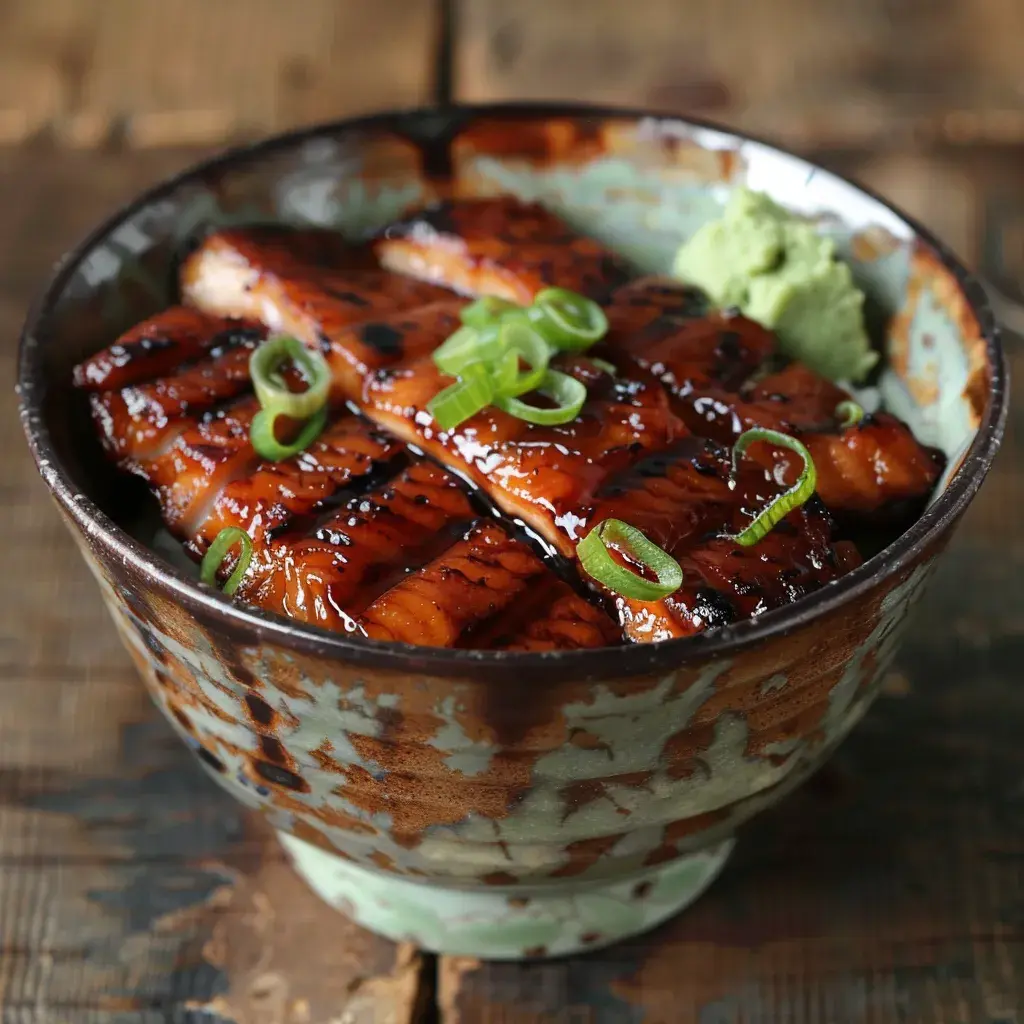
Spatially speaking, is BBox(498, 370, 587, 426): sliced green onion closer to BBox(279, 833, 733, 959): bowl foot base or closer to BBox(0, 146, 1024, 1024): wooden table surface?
BBox(279, 833, 733, 959): bowl foot base

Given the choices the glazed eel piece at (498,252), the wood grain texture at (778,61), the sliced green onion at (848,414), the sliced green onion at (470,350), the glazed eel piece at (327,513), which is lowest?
the wood grain texture at (778,61)

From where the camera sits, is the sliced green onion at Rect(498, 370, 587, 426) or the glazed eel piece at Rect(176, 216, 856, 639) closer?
the glazed eel piece at Rect(176, 216, 856, 639)

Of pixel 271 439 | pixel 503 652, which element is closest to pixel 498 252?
pixel 271 439

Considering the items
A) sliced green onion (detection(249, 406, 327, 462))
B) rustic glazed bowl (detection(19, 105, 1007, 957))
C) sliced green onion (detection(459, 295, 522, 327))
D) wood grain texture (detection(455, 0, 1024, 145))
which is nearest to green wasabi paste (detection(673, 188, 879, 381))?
rustic glazed bowl (detection(19, 105, 1007, 957))

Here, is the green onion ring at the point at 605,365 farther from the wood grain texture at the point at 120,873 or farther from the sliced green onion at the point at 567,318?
the wood grain texture at the point at 120,873

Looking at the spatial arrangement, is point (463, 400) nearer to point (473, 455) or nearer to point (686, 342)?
point (473, 455)

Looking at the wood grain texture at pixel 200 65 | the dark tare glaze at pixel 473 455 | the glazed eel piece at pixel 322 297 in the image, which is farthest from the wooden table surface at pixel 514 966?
the wood grain texture at pixel 200 65
